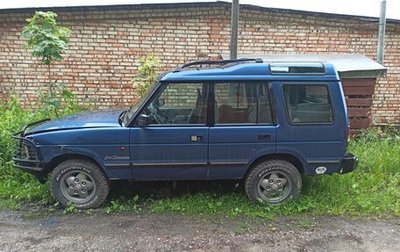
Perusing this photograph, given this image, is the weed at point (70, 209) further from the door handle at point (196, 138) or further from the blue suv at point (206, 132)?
the door handle at point (196, 138)

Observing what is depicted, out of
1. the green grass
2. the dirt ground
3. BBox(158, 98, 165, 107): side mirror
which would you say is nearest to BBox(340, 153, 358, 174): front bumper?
the green grass

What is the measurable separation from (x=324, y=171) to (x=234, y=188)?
125 centimetres

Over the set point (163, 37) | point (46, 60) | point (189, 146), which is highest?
point (163, 37)

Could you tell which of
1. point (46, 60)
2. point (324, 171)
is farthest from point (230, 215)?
point (46, 60)

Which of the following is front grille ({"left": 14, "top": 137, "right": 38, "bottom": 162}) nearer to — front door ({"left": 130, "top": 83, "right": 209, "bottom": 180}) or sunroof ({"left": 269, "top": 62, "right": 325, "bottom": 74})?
front door ({"left": 130, "top": 83, "right": 209, "bottom": 180})

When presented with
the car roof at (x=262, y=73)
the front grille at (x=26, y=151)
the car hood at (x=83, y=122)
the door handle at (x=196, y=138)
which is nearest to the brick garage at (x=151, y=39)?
the car hood at (x=83, y=122)

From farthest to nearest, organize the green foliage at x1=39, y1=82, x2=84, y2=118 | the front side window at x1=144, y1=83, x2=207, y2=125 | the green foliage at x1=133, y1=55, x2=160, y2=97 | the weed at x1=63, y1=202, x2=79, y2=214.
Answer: the green foliage at x1=133, y1=55, x2=160, y2=97 → the green foliage at x1=39, y1=82, x2=84, y2=118 → the weed at x1=63, y1=202, x2=79, y2=214 → the front side window at x1=144, y1=83, x2=207, y2=125

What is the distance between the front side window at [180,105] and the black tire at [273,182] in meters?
0.95

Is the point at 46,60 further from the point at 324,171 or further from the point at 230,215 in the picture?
the point at 324,171

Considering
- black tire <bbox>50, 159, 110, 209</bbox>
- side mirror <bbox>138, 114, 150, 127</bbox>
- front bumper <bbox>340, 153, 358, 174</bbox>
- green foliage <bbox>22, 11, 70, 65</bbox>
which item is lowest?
black tire <bbox>50, 159, 110, 209</bbox>

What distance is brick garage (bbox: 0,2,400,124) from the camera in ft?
24.5

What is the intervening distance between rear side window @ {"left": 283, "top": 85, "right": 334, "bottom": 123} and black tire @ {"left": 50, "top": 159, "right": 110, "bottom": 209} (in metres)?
2.42

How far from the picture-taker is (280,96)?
4.21 meters

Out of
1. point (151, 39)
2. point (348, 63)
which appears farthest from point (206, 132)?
point (151, 39)
